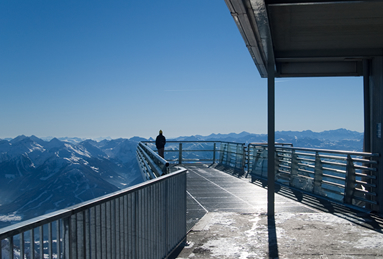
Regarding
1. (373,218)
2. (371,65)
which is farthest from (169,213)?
(371,65)

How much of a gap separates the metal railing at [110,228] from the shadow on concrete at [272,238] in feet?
4.83

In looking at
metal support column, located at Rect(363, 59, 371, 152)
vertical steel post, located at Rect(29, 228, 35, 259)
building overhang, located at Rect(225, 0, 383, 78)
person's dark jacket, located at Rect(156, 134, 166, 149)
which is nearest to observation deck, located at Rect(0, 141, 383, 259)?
vertical steel post, located at Rect(29, 228, 35, 259)

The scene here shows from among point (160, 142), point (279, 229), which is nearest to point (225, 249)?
point (279, 229)

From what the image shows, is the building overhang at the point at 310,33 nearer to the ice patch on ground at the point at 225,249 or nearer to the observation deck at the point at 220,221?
the observation deck at the point at 220,221

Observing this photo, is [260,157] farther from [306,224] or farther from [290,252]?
[290,252]

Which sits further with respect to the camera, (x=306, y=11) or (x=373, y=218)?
(x=373, y=218)

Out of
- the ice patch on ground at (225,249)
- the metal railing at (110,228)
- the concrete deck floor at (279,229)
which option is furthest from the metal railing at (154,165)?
the ice patch on ground at (225,249)

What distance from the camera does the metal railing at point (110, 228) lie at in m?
2.08

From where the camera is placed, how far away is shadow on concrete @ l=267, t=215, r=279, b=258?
5.29 meters

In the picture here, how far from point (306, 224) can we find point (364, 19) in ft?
13.2

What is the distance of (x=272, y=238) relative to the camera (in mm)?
6070

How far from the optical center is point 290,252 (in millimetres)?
5336

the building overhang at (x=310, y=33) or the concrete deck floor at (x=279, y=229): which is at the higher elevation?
the building overhang at (x=310, y=33)

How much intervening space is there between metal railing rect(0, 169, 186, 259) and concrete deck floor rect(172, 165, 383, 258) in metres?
0.82
